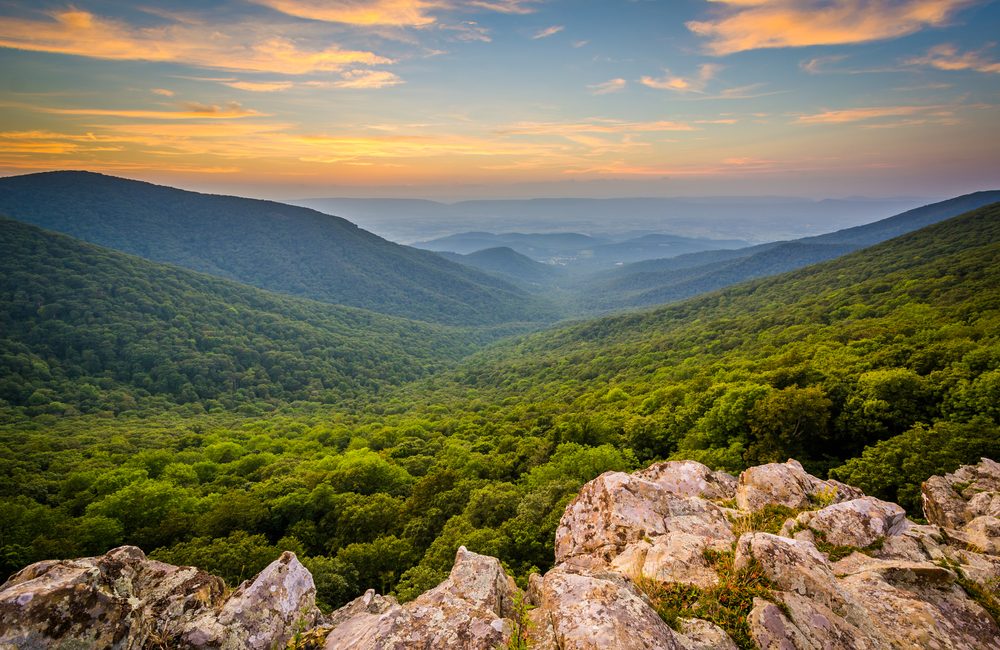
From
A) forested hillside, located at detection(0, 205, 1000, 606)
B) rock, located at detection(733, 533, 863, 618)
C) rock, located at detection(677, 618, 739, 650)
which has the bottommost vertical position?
forested hillside, located at detection(0, 205, 1000, 606)

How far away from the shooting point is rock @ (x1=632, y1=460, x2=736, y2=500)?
73.7 feet

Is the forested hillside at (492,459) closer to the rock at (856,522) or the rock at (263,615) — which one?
the rock at (856,522)

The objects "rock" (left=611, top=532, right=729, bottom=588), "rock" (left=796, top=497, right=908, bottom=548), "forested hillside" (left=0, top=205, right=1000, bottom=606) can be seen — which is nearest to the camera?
"rock" (left=611, top=532, right=729, bottom=588)

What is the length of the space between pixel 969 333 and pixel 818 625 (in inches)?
2197

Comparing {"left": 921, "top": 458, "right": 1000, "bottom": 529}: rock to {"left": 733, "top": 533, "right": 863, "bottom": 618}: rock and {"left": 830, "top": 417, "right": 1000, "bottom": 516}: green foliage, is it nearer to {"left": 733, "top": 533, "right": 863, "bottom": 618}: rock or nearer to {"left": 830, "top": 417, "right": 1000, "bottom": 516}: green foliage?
{"left": 830, "top": 417, "right": 1000, "bottom": 516}: green foliage

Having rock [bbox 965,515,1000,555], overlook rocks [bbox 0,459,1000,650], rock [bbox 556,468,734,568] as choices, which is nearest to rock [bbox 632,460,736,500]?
rock [bbox 556,468,734,568]

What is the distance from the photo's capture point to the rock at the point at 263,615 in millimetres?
12844

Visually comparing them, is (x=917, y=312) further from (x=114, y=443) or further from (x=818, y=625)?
(x=114, y=443)

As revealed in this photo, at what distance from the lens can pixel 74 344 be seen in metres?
155

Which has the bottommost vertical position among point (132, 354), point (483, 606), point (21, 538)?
point (132, 354)

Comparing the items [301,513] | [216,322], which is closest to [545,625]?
[301,513]

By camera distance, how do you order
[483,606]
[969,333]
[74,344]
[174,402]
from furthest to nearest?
[74,344], [174,402], [969,333], [483,606]

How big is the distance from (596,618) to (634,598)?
1298 millimetres

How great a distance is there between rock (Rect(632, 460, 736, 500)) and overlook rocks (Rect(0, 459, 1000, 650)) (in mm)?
4712
